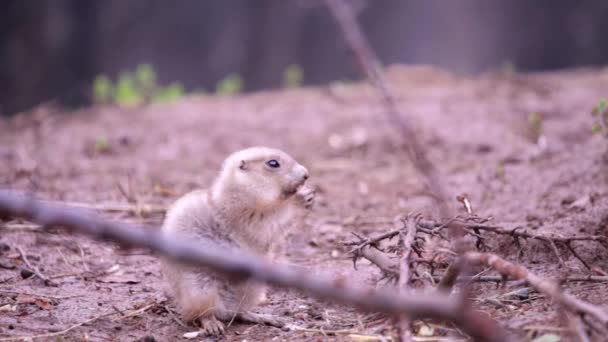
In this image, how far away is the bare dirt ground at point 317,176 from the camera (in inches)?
136

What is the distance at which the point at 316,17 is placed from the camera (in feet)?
48.3

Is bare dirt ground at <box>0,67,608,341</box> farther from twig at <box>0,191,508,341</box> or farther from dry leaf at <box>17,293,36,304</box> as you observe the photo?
twig at <box>0,191,508,341</box>

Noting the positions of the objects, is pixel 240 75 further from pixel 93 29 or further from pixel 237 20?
pixel 93 29

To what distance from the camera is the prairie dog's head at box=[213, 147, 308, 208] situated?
380 centimetres

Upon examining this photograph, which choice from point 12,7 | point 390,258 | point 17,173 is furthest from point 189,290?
point 12,7

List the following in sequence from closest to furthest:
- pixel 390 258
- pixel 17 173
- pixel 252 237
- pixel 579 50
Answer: pixel 390 258 < pixel 252 237 < pixel 17 173 < pixel 579 50

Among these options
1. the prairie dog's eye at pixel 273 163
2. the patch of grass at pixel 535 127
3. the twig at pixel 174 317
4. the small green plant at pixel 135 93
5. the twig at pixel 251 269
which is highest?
the small green plant at pixel 135 93

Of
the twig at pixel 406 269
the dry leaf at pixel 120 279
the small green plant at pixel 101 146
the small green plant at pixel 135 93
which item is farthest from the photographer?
the small green plant at pixel 135 93

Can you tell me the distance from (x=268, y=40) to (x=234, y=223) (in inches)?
448

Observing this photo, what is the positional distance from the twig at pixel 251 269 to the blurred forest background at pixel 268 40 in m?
11.9

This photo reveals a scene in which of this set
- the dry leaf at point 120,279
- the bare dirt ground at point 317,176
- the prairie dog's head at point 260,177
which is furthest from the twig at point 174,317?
the prairie dog's head at point 260,177

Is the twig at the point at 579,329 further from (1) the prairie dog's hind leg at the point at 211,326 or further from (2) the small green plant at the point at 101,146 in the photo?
(2) the small green plant at the point at 101,146

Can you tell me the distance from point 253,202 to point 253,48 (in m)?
11.3

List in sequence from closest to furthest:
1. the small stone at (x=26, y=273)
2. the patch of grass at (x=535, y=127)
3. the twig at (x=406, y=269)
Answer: the twig at (x=406, y=269), the small stone at (x=26, y=273), the patch of grass at (x=535, y=127)
